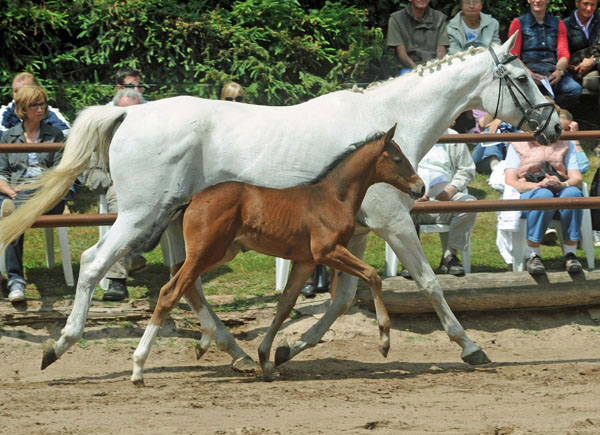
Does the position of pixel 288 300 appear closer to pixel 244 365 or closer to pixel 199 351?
pixel 244 365

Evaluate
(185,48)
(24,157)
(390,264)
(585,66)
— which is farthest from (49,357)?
(585,66)

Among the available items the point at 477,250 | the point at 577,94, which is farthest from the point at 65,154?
the point at 577,94

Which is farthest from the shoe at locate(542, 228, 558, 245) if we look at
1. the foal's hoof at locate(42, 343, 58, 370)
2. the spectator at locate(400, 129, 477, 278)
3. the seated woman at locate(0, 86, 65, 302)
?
the foal's hoof at locate(42, 343, 58, 370)

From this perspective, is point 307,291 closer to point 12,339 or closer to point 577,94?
point 12,339

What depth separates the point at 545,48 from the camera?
33.3ft

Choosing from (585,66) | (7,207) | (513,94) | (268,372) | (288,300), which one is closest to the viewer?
(268,372)

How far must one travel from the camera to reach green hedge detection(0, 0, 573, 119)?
32.9 ft

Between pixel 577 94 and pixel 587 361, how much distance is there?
4312 millimetres

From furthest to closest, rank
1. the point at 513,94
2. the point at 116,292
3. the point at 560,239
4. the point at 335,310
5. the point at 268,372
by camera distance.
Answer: the point at 560,239
the point at 116,292
the point at 513,94
the point at 335,310
the point at 268,372

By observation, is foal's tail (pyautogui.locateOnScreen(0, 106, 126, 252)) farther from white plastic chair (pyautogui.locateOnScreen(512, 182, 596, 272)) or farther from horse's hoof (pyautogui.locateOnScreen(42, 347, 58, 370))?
white plastic chair (pyautogui.locateOnScreen(512, 182, 596, 272))

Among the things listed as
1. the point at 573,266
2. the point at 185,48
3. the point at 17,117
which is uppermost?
the point at 185,48

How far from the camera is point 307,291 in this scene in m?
7.74

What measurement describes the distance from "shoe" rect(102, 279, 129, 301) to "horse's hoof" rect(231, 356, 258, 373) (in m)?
1.58

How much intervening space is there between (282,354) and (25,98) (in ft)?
10.0
